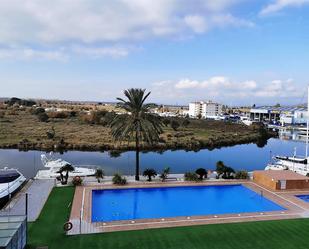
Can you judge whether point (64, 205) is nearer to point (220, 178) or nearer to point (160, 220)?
point (160, 220)

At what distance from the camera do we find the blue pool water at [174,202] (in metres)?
22.0

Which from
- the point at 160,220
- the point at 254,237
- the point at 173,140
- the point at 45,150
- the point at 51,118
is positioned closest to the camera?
the point at 254,237

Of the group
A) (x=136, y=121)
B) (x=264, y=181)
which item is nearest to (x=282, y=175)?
(x=264, y=181)

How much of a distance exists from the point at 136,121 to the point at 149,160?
59.3 ft

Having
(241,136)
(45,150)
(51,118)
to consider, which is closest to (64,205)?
(45,150)

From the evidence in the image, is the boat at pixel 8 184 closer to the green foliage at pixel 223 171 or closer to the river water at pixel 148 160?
the river water at pixel 148 160

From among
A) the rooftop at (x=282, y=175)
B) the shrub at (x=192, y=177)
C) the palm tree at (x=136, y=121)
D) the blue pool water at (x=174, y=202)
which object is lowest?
the blue pool water at (x=174, y=202)

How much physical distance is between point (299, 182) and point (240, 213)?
Result: 9.29 meters

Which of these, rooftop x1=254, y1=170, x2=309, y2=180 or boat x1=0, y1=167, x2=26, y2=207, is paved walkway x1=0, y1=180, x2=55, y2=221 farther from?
rooftop x1=254, y1=170, x2=309, y2=180

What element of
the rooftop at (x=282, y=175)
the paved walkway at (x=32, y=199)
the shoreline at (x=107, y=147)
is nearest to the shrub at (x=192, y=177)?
the rooftop at (x=282, y=175)

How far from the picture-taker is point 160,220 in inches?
777

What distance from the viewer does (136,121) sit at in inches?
1135

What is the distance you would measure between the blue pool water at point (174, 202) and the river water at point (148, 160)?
10733 mm

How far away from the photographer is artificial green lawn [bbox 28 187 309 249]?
52.2 ft
